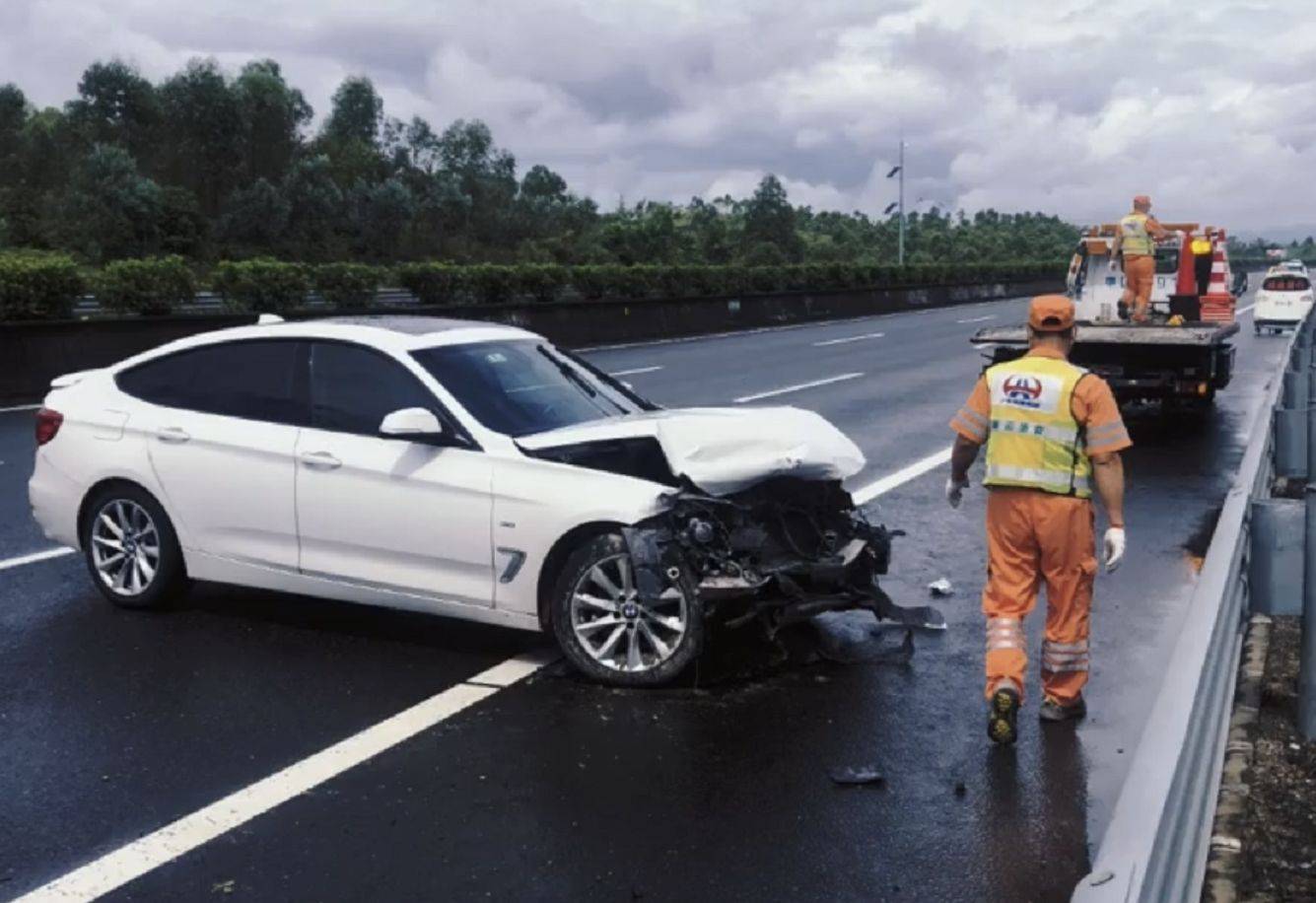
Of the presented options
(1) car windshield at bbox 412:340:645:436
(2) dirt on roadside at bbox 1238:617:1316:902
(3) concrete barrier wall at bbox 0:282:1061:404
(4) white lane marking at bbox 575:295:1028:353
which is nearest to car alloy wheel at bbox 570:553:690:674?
(1) car windshield at bbox 412:340:645:436

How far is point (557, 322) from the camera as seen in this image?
95.9 feet

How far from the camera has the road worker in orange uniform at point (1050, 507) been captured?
5.32 meters

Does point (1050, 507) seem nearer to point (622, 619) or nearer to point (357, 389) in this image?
point (622, 619)

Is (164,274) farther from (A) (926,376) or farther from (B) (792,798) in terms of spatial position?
(B) (792,798)

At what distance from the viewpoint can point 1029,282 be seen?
70.9m

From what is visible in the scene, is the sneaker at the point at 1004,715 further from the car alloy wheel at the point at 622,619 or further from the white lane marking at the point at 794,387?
the white lane marking at the point at 794,387

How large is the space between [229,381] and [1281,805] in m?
5.09

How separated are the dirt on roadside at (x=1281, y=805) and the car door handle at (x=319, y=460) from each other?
4.04 metres

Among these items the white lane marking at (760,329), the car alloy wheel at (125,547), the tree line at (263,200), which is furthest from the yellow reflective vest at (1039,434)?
the tree line at (263,200)

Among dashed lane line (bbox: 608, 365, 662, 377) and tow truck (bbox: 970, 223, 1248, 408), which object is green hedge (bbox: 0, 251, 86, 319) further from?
tow truck (bbox: 970, 223, 1248, 408)

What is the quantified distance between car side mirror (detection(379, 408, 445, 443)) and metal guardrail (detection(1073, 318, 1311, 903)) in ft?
10.5

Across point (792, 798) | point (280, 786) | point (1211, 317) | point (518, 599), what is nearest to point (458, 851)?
point (280, 786)

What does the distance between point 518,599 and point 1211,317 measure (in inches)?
573

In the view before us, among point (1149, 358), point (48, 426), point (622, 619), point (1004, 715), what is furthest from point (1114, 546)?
point (1149, 358)
